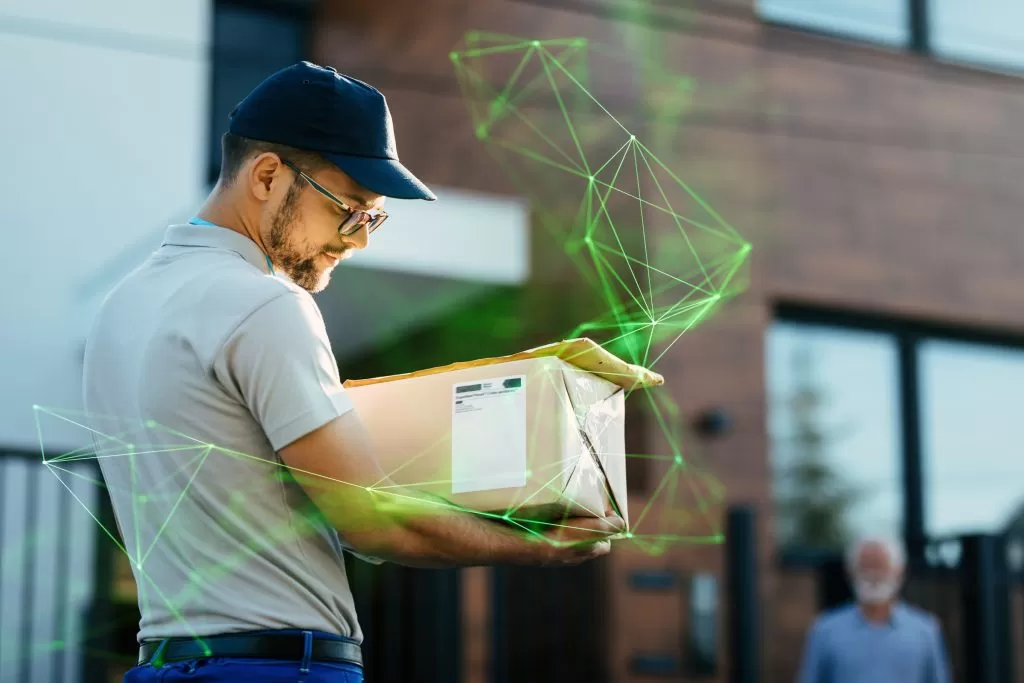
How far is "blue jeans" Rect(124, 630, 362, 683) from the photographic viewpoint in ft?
6.64

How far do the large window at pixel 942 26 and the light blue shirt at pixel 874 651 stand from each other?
4415 mm

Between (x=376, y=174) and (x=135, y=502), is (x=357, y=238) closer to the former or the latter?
(x=376, y=174)

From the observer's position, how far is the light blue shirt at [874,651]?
A: 22.0 ft

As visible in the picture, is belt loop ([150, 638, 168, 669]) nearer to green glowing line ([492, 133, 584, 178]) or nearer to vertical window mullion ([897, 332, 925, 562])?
green glowing line ([492, 133, 584, 178])

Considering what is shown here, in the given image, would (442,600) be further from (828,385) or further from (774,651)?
(828,385)

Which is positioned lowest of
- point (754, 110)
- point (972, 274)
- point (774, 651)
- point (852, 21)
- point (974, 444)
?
point (774, 651)

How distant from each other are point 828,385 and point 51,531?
16.8ft

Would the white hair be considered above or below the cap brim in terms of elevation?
below

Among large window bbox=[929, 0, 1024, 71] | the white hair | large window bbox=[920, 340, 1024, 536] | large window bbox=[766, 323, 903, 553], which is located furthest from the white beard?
large window bbox=[929, 0, 1024, 71]

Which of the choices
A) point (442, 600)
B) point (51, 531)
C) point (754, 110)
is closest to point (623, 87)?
point (754, 110)

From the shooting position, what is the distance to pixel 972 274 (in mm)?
9719

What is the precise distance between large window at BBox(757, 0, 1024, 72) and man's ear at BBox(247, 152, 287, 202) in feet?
25.7

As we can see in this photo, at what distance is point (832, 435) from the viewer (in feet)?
30.5

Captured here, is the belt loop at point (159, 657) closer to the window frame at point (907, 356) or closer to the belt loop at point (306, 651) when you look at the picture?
the belt loop at point (306, 651)
